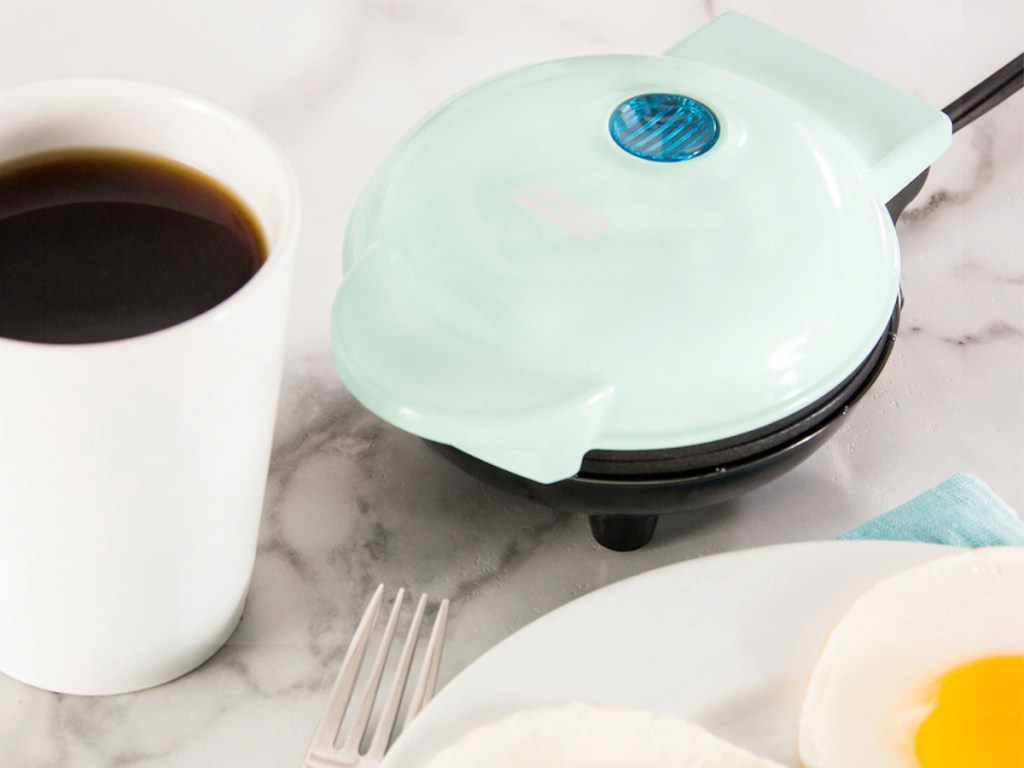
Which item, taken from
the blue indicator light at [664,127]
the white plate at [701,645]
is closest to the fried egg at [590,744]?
the white plate at [701,645]

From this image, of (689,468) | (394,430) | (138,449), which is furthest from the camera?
(394,430)

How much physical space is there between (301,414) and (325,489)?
5cm

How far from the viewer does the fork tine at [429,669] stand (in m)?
0.54

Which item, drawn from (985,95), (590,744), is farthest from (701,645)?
(985,95)

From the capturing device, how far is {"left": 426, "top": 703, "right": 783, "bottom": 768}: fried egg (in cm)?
47

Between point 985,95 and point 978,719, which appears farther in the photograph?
point 985,95

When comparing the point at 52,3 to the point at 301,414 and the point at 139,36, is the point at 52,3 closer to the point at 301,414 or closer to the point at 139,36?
the point at 139,36

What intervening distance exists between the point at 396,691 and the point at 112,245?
8.5 inches

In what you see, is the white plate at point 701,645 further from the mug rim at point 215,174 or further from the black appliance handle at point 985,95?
the black appliance handle at point 985,95

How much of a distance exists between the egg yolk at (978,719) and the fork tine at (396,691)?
21 centimetres

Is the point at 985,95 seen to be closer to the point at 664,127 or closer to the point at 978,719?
the point at 664,127

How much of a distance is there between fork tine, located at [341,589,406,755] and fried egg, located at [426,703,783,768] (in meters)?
0.07

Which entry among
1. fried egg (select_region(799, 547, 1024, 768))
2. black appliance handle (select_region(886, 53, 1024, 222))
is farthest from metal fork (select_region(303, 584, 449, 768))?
black appliance handle (select_region(886, 53, 1024, 222))

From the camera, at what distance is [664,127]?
615mm
